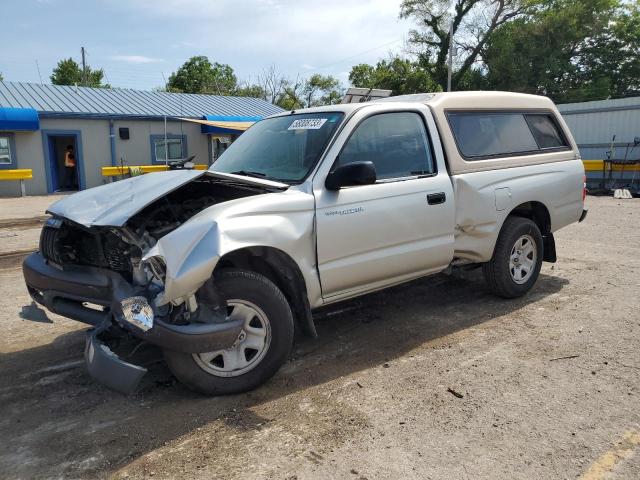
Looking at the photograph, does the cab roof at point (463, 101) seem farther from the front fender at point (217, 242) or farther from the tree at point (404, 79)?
the tree at point (404, 79)

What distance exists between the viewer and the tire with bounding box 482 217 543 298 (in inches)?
203

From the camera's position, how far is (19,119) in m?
18.9

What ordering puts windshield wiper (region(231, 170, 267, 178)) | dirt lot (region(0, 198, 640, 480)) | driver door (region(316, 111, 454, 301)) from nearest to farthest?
dirt lot (region(0, 198, 640, 480))
driver door (region(316, 111, 454, 301))
windshield wiper (region(231, 170, 267, 178))

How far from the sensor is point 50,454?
2832 millimetres

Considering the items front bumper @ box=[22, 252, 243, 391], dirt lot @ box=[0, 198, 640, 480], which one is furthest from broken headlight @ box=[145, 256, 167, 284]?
dirt lot @ box=[0, 198, 640, 480]

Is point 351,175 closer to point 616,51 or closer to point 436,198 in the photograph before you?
point 436,198

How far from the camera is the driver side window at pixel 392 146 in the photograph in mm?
4109

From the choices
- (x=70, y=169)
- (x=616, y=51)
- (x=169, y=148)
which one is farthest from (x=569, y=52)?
(x=70, y=169)

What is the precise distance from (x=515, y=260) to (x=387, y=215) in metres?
2.04

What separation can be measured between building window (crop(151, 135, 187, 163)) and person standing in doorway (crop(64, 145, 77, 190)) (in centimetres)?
326

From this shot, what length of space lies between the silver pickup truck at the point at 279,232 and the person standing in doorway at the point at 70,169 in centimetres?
1925

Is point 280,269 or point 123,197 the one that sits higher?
point 123,197

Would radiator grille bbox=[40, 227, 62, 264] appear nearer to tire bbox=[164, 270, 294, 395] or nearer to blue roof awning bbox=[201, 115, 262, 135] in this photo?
tire bbox=[164, 270, 294, 395]

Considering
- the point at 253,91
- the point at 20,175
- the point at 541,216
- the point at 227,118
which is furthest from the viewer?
the point at 253,91
